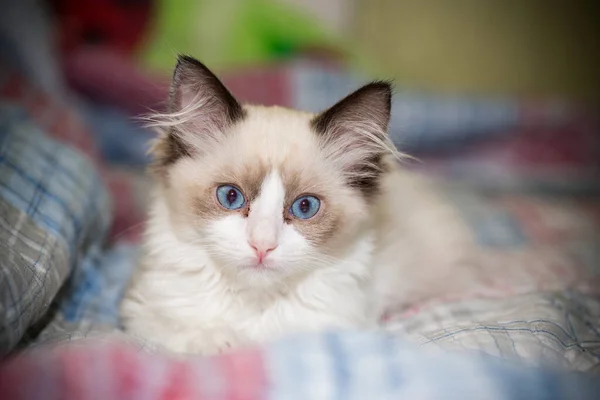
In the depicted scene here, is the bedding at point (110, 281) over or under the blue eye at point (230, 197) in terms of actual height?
under

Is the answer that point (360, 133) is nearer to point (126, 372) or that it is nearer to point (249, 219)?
point (249, 219)

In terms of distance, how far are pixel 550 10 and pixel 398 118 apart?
1.58m

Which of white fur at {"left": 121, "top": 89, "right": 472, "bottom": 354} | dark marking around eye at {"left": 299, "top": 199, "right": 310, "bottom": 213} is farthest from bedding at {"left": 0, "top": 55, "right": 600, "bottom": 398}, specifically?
dark marking around eye at {"left": 299, "top": 199, "right": 310, "bottom": 213}

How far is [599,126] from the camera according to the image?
309 centimetres

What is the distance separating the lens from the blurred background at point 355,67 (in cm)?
241

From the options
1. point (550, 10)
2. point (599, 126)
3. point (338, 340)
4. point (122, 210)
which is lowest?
point (122, 210)

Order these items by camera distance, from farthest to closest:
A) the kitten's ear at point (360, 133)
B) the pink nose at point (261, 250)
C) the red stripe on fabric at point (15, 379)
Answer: the kitten's ear at point (360, 133) < the pink nose at point (261, 250) < the red stripe on fabric at point (15, 379)

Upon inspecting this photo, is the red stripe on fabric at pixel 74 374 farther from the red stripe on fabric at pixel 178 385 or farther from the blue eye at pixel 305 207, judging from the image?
the blue eye at pixel 305 207

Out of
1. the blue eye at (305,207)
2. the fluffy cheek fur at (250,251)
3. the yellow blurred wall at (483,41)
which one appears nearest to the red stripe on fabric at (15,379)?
the fluffy cheek fur at (250,251)

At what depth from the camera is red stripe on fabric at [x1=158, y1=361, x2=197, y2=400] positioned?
87 cm

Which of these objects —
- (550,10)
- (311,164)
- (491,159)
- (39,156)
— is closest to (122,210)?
(39,156)

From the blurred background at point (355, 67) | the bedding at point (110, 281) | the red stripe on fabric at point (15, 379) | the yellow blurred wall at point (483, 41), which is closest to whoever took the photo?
the red stripe on fabric at point (15, 379)

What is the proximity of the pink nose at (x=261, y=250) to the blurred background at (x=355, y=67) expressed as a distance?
37.9 inches

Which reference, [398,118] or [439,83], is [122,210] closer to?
[398,118]
